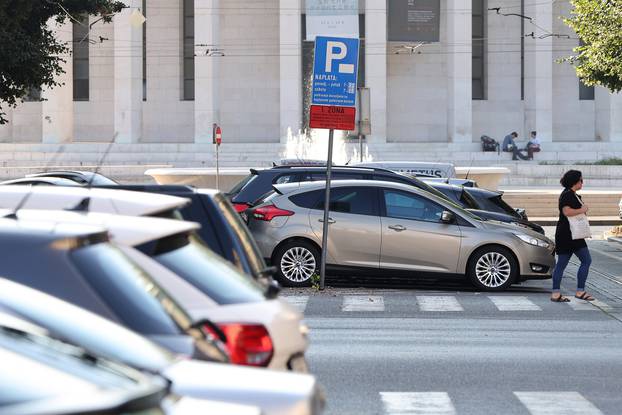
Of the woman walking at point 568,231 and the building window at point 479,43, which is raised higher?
the building window at point 479,43

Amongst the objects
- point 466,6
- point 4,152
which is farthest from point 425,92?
point 4,152

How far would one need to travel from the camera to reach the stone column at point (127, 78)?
61.3 metres

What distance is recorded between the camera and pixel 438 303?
54.2ft

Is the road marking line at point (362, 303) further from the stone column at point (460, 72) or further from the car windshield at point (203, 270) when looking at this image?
the stone column at point (460, 72)

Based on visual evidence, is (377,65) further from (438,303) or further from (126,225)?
Answer: (126,225)

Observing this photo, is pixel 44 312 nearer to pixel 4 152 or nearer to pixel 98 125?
pixel 4 152

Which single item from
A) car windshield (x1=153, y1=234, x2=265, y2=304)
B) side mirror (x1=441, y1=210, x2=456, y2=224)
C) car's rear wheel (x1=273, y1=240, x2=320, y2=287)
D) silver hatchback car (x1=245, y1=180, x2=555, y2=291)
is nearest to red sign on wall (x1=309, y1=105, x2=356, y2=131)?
silver hatchback car (x1=245, y1=180, x2=555, y2=291)

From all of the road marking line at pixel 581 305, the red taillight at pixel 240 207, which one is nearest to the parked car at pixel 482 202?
the red taillight at pixel 240 207

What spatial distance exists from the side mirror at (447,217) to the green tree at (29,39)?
1024 cm

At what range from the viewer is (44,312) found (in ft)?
14.1

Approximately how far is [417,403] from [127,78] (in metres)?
53.7

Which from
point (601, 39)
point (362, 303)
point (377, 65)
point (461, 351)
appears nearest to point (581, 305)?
point (362, 303)

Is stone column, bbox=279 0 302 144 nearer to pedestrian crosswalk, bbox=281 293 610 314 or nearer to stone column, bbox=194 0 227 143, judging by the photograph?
stone column, bbox=194 0 227 143

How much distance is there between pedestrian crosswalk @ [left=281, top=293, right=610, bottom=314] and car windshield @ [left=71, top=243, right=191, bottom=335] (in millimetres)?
10495
